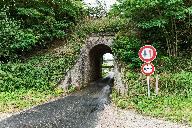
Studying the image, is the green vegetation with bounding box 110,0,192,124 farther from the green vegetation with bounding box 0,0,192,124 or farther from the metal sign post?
the metal sign post

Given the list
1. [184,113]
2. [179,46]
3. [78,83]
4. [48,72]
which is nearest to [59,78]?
[48,72]

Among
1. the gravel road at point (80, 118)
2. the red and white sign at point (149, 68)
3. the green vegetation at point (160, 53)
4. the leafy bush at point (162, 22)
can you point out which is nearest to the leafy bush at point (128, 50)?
Result: the green vegetation at point (160, 53)

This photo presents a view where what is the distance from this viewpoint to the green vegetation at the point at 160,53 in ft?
43.0

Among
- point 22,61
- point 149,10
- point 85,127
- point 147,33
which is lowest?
point 85,127

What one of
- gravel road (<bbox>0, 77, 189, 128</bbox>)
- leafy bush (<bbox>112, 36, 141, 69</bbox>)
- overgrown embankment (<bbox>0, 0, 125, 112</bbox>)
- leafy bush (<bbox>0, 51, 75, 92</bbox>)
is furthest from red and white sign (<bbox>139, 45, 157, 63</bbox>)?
leafy bush (<bbox>0, 51, 75, 92</bbox>)

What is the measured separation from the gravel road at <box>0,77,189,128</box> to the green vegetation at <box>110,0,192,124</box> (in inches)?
34.2

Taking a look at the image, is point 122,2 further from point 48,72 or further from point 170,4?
point 48,72

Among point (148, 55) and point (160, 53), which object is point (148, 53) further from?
point (160, 53)

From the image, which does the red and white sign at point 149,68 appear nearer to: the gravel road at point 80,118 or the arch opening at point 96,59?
the gravel road at point 80,118

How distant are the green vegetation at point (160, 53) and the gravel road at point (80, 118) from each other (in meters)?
0.87

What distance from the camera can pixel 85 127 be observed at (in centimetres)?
989

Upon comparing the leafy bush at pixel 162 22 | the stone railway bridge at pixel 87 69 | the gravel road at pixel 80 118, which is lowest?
the gravel road at pixel 80 118

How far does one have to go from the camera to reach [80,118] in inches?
443

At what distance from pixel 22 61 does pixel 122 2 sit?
22.5 feet
